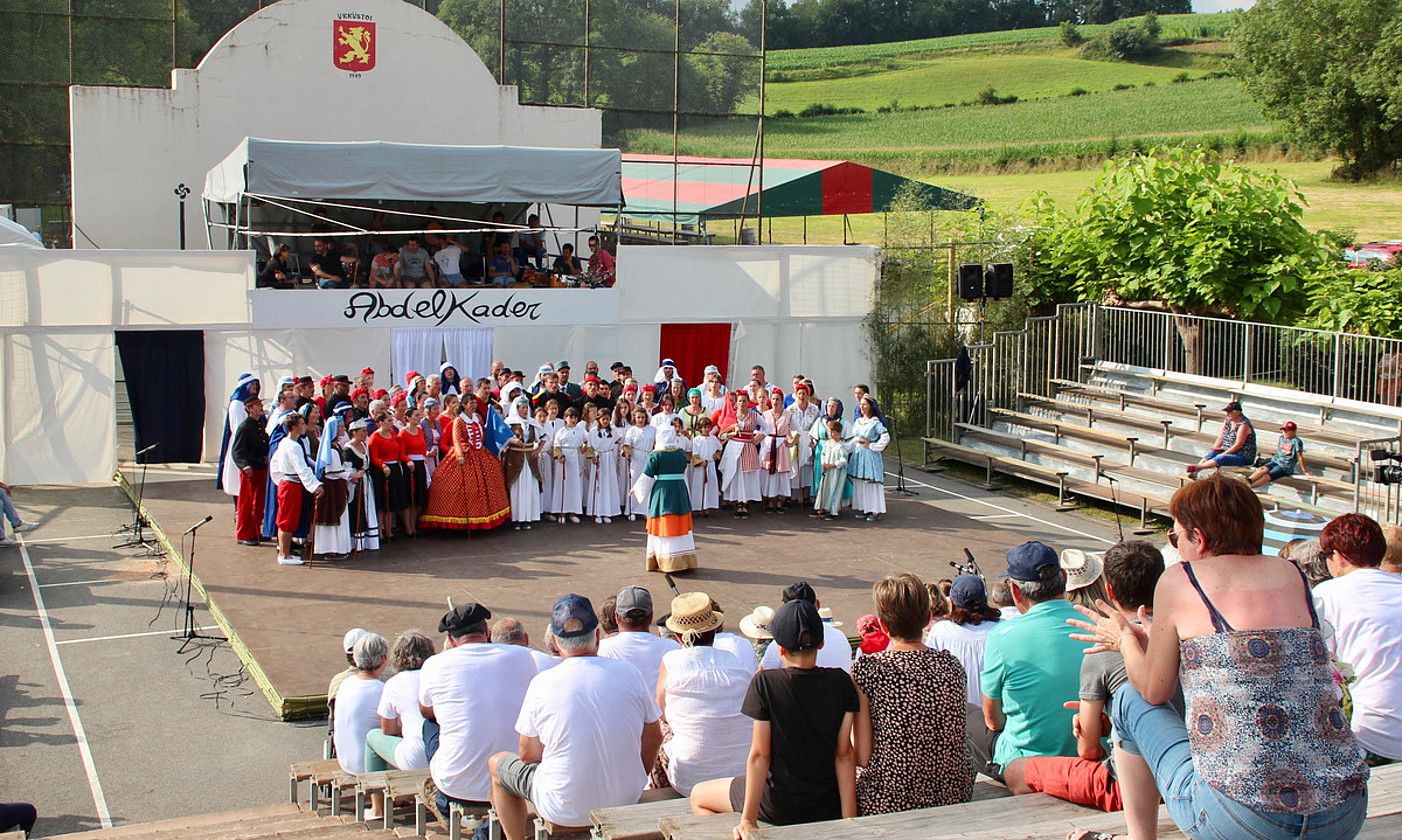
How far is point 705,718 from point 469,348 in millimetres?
13504

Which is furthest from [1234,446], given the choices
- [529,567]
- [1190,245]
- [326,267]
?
[326,267]

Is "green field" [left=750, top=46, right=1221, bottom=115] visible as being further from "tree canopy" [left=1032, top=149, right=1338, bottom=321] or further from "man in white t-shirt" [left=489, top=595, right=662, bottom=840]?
"man in white t-shirt" [left=489, top=595, right=662, bottom=840]

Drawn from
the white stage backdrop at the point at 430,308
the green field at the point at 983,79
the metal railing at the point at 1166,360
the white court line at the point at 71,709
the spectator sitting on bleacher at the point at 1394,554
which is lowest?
the white court line at the point at 71,709

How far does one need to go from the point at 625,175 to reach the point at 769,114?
126ft

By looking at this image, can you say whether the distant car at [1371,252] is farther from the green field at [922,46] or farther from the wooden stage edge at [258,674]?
the green field at [922,46]

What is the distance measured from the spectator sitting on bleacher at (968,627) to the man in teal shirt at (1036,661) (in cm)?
120

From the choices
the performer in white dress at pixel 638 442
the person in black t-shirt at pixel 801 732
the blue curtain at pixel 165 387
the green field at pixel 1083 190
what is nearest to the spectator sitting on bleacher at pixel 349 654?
the person in black t-shirt at pixel 801 732

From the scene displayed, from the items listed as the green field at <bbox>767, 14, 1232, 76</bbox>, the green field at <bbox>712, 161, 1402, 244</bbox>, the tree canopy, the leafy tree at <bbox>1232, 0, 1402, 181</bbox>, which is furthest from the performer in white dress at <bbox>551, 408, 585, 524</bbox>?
the green field at <bbox>767, 14, 1232, 76</bbox>

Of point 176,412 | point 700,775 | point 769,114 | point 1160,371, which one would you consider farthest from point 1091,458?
point 769,114

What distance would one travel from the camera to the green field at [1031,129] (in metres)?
49.8

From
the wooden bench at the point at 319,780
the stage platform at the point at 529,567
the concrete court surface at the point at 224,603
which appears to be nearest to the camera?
the wooden bench at the point at 319,780

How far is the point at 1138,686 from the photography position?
11.9 ft

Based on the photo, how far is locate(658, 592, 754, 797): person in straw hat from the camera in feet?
19.0

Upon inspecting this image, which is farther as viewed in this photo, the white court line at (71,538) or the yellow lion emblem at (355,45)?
the yellow lion emblem at (355,45)
